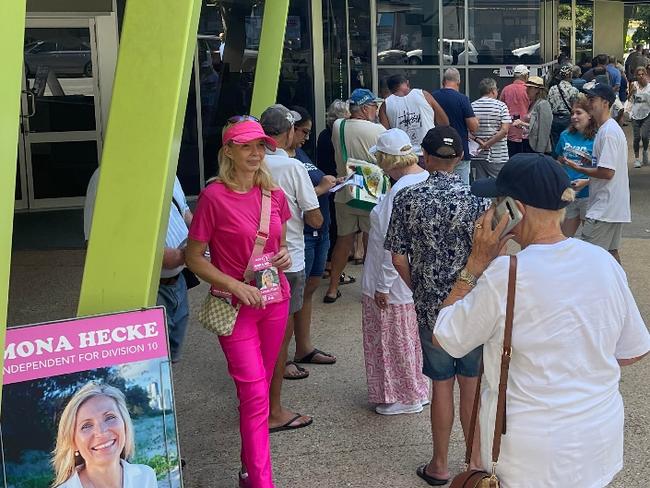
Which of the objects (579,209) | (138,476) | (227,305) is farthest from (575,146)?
(138,476)

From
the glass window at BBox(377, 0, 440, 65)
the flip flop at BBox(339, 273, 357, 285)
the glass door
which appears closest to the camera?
the flip flop at BBox(339, 273, 357, 285)

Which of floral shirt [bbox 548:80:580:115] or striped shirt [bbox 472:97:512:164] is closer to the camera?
striped shirt [bbox 472:97:512:164]

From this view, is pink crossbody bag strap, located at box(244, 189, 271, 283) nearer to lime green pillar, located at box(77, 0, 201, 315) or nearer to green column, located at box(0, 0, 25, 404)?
lime green pillar, located at box(77, 0, 201, 315)

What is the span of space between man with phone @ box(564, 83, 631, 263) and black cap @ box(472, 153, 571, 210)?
4046 mm

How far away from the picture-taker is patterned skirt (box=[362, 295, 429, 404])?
5391mm

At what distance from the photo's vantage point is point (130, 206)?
371 cm

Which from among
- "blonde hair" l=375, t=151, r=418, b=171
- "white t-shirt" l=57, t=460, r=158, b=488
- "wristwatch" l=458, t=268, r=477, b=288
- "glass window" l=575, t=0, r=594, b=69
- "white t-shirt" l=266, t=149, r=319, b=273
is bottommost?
"white t-shirt" l=57, t=460, r=158, b=488

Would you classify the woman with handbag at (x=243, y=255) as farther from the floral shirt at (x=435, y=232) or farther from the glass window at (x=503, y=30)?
the glass window at (x=503, y=30)

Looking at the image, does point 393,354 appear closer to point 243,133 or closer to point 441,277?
A: point 441,277

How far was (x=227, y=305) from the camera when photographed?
13.9 feet

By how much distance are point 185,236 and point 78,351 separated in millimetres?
1384

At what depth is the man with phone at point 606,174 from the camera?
6725mm

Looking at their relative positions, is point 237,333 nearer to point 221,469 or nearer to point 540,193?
point 221,469

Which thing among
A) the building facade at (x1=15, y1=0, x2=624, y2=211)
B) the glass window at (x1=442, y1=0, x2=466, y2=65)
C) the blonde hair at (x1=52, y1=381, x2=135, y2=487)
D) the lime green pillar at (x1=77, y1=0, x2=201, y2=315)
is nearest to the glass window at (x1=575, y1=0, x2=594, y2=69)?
the glass window at (x1=442, y1=0, x2=466, y2=65)
